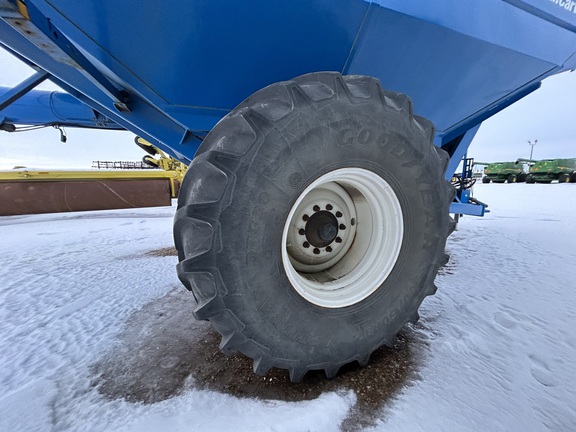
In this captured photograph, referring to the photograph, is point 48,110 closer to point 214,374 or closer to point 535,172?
point 214,374

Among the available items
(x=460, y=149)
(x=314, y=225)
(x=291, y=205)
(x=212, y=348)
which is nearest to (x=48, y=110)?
(x=212, y=348)

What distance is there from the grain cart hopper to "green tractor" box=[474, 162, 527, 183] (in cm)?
2660

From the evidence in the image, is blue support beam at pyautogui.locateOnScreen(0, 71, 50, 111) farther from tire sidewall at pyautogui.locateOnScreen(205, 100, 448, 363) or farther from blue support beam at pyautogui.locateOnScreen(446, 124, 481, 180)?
blue support beam at pyautogui.locateOnScreen(446, 124, 481, 180)

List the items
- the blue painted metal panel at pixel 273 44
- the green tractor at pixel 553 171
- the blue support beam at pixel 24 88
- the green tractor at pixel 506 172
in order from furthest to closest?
the green tractor at pixel 506 172 < the green tractor at pixel 553 171 < the blue support beam at pixel 24 88 < the blue painted metal panel at pixel 273 44

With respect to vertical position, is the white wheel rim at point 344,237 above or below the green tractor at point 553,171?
below

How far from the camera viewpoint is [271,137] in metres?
0.99

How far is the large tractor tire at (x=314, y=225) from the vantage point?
3.18 feet

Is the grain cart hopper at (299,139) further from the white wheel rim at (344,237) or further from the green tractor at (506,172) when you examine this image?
the green tractor at (506,172)

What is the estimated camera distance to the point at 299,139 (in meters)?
1.02

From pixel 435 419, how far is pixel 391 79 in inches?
64.8

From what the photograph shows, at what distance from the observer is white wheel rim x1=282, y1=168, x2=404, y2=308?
125 centimetres

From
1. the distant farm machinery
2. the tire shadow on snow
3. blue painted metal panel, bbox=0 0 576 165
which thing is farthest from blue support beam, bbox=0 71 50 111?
the distant farm machinery

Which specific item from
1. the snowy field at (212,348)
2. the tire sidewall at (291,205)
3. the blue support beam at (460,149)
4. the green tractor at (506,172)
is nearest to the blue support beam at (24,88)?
the snowy field at (212,348)

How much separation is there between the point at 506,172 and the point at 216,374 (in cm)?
2885
